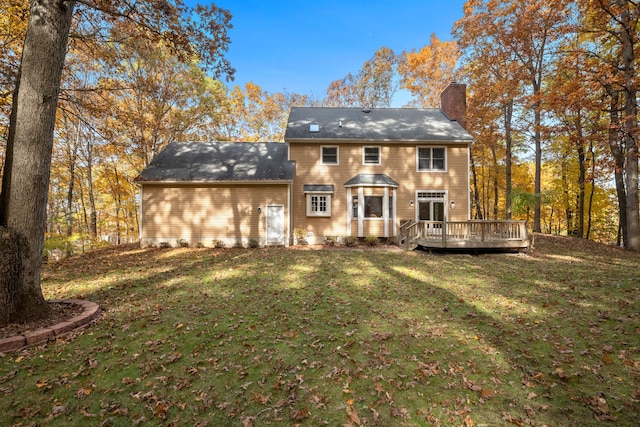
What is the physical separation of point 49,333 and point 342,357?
163 inches

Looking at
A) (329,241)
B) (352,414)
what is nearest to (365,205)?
(329,241)

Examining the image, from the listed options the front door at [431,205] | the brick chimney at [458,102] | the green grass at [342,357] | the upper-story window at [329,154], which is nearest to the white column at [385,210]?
the front door at [431,205]

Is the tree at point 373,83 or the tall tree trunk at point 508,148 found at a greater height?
the tree at point 373,83

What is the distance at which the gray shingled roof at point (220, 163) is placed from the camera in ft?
48.4

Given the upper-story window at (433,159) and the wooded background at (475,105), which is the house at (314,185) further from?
the wooded background at (475,105)

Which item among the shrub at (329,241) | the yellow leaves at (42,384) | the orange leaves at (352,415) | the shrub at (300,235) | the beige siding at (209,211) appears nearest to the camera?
the orange leaves at (352,415)

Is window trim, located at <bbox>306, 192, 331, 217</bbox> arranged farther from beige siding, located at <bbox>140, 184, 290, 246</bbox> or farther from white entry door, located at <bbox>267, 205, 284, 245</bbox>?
white entry door, located at <bbox>267, 205, 284, 245</bbox>

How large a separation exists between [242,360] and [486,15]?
22512 millimetres

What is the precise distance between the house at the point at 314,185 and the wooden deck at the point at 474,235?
3.45 metres

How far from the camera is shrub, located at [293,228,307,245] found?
15.0 meters

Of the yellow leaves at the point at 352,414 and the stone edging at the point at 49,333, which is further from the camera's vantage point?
the stone edging at the point at 49,333

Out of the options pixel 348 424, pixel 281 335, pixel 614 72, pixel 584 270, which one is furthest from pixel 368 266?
pixel 614 72

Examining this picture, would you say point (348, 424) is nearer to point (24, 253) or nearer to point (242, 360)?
point (242, 360)

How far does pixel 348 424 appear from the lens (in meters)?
2.72
